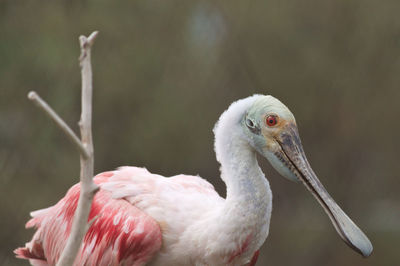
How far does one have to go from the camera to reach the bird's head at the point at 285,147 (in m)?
2.79

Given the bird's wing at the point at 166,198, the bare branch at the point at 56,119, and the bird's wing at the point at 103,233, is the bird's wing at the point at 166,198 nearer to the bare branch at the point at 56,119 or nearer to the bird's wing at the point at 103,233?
the bird's wing at the point at 103,233

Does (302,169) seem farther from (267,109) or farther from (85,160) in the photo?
(85,160)

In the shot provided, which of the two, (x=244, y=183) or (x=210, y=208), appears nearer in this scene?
(x=244, y=183)

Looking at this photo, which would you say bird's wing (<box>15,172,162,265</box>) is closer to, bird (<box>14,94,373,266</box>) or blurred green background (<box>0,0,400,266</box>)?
bird (<box>14,94,373,266</box>)

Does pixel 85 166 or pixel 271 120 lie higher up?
pixel 271 120

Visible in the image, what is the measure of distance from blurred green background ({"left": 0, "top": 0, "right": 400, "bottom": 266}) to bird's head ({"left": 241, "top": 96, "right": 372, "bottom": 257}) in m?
4.42

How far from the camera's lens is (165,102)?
25.3 feet

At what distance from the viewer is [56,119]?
1.68 m

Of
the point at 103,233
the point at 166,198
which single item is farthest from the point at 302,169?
the point at 103,233

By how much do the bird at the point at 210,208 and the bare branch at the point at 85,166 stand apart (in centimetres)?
108

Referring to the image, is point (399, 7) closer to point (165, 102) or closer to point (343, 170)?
point (343, 170)

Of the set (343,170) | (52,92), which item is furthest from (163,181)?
(343,170)

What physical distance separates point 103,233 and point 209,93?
→ 4.68 m

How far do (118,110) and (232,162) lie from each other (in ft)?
16.0
